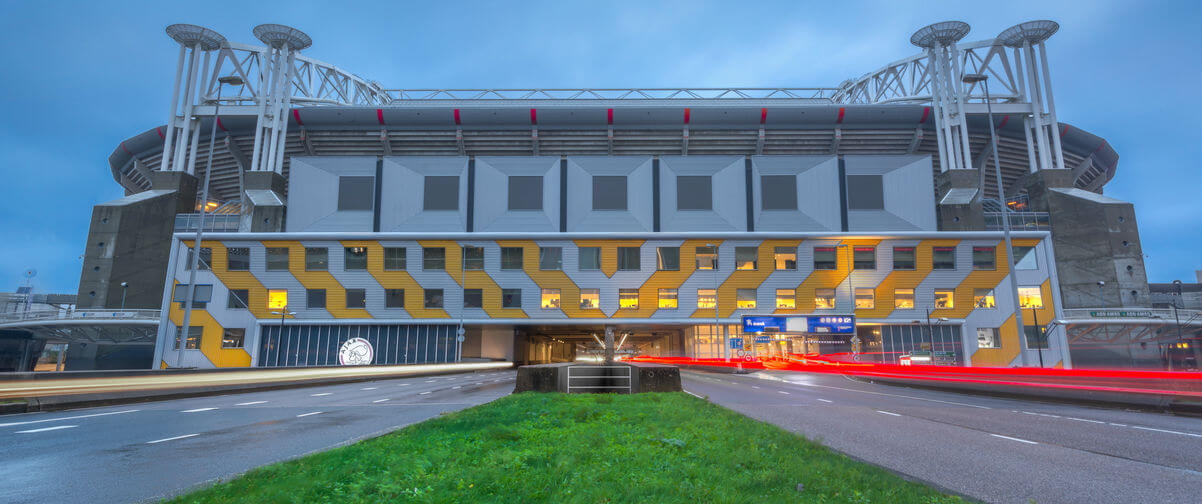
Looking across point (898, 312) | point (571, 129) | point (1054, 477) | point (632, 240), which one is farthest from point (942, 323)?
point (1054, 477)

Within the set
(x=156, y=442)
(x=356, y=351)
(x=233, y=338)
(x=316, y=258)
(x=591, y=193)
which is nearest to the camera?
(x=156, y=442)

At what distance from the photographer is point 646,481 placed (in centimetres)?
537

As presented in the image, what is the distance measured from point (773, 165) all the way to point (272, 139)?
52003mm

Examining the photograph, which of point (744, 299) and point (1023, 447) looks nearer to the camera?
point (1023, 447)

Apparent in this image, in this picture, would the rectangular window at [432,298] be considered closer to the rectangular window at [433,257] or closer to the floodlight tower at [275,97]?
the rectangular window at [433,257]

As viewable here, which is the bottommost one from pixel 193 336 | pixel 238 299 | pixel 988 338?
pixel 193 336

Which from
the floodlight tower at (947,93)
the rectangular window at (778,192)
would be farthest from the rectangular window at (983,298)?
the rectangular window at (778,192)

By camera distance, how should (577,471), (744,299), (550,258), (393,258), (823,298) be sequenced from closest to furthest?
(577,471) < (823,298) < (744,299) < (393,258) < (550,258)

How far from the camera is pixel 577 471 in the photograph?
19.1 feet

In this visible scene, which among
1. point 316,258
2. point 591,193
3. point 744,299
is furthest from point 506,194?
point 744,299

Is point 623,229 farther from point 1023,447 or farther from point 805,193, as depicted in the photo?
point 1023,447

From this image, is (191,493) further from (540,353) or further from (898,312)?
(540,353)

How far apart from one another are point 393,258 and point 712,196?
3195 centimetres

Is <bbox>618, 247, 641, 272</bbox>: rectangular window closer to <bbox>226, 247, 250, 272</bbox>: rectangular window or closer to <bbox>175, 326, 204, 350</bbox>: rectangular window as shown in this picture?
<bbox>226, 247, 250, 272</bbox>: rectangular window
